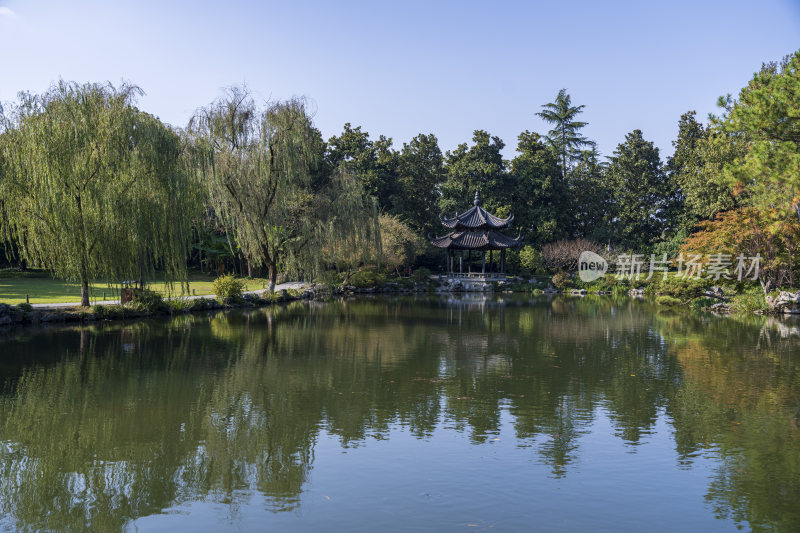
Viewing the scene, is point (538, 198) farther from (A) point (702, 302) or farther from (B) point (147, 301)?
(B) point (147, 301)

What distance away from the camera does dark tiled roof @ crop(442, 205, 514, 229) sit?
4122 centimetres

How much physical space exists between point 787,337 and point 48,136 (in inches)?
751

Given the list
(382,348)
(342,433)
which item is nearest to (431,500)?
(342,433)

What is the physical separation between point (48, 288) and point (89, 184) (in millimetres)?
11954

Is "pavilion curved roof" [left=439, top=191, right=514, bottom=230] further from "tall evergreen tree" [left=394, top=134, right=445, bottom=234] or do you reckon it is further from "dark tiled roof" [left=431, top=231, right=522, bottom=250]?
"tall evergreen tree" [left=394, top=134, right=445, bottom=234]

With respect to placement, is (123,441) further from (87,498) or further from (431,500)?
(431,500)

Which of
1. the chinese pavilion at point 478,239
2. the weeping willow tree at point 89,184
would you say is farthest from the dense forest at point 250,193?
the chinese pavilion at point 478,239

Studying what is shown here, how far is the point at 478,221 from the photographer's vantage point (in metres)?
41.4

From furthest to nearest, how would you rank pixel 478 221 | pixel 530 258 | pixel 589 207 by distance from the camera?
1. pixel 589 207
2. pixel 530 258
3. pixel 478 221

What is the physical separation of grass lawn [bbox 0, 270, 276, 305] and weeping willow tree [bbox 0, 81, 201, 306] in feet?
5.62

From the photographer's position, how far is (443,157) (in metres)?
51.6

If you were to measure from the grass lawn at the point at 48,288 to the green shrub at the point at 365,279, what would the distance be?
4977 millimetres

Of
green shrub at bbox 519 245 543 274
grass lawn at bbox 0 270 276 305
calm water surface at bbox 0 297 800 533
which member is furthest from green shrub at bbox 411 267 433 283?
calm water surface at bbox 0 297 800 533

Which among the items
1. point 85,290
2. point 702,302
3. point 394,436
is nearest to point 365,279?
point 702,302
